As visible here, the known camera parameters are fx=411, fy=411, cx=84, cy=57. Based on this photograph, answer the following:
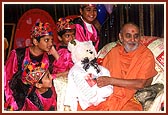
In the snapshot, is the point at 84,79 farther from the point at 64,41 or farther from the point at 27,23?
the point at 27,23

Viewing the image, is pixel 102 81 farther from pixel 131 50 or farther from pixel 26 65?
pixel 26 65

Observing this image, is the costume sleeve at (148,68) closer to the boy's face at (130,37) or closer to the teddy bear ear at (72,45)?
the boy's face at (130,37)

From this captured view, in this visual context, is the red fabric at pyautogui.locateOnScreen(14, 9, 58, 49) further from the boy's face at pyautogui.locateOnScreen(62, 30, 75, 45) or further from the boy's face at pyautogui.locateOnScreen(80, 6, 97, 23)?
the boy's face at pyautogui.locateOnScreen(80, 6, 97, 23)

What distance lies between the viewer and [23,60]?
3750 millimetres

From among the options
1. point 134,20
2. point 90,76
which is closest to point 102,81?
point 90,76

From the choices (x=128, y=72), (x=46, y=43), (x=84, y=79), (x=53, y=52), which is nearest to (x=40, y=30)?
(x=46, y=43)

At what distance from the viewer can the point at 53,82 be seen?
3742 millimetres

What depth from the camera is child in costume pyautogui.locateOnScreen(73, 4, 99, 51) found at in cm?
376

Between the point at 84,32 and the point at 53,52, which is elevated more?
the point at 84,32

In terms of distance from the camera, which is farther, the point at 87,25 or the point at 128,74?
the point at 87,25

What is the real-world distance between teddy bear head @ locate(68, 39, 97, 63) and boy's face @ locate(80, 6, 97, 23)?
0.73ft

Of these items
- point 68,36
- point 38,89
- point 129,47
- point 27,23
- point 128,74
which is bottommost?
point 38,89

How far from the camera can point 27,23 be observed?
377cm

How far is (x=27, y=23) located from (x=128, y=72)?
102 cm
